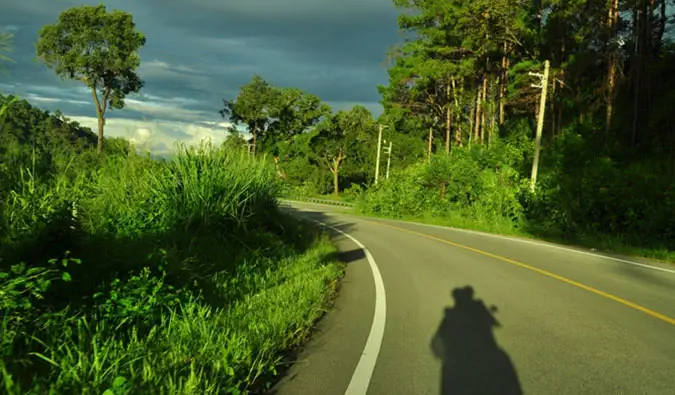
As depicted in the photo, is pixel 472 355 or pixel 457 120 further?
pixel 457 120

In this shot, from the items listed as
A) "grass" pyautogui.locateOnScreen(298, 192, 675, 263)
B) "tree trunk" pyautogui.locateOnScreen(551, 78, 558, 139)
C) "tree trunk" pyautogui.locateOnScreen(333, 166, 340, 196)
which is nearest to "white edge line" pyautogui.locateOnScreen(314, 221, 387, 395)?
"grass" pyautogui.locateOnScreen(298, 192, 675, 263)

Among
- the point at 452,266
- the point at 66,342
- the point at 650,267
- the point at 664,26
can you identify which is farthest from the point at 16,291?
the point at 664,26

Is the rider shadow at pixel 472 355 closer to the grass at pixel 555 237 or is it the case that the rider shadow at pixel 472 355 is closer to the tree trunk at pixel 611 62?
the grass at pixel 555 237

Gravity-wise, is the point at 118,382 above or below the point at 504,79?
below

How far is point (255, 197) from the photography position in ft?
41.1

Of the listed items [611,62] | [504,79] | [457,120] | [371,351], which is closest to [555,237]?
[611,62]

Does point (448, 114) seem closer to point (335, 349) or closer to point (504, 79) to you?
point (504, 79)

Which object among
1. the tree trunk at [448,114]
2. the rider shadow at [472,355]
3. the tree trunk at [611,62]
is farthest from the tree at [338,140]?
the rider shadow at [472,355]

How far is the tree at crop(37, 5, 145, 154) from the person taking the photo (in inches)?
1626

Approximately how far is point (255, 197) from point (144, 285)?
632 cm

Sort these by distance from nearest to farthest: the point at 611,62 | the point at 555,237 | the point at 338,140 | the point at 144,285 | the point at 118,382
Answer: the point at 118,382, the point at 144,285, the point at 555,237, the point at 611,62, the point at 338,140

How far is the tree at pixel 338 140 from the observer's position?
76.1 meters

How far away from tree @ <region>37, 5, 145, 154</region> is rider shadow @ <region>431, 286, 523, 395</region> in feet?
128

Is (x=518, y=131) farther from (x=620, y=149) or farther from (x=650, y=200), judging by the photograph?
(x=650, y=200)
